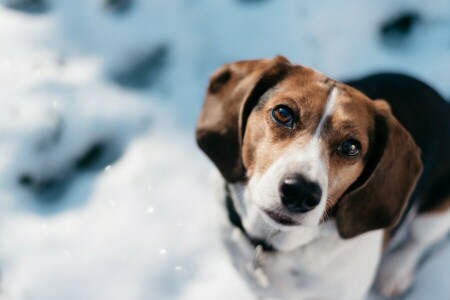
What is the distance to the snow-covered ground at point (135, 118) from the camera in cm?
365

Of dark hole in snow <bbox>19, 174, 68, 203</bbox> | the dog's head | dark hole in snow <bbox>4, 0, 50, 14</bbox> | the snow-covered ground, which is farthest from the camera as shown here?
dark hole in snow <bbox>4, 0, 50, 14</bbox>

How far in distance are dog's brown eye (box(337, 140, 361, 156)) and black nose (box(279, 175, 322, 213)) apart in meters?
0.29

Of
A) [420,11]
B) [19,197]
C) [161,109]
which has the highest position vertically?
[420,11]

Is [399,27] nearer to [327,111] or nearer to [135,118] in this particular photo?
[135,118]

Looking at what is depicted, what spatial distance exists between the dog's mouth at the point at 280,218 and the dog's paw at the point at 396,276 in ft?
4.61

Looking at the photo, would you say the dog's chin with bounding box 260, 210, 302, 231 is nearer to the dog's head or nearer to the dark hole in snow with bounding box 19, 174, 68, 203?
the dog's head

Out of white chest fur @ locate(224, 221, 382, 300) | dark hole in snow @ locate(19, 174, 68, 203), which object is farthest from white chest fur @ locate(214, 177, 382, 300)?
dark hole in snow @ locate(19, 174, 68, 203)

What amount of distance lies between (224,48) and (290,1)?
64 centimetres

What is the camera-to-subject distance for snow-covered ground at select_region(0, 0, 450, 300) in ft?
12.0

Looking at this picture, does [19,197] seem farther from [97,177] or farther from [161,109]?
[161,109]

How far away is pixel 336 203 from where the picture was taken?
9.59 feet

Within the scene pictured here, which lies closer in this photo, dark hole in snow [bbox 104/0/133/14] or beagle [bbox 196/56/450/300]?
beagle [bbox 196/56/450/300]

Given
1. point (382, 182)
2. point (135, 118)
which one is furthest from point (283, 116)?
point (135, 118)

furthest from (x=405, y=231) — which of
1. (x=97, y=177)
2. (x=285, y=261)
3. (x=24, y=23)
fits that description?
(x=24, y=23)
